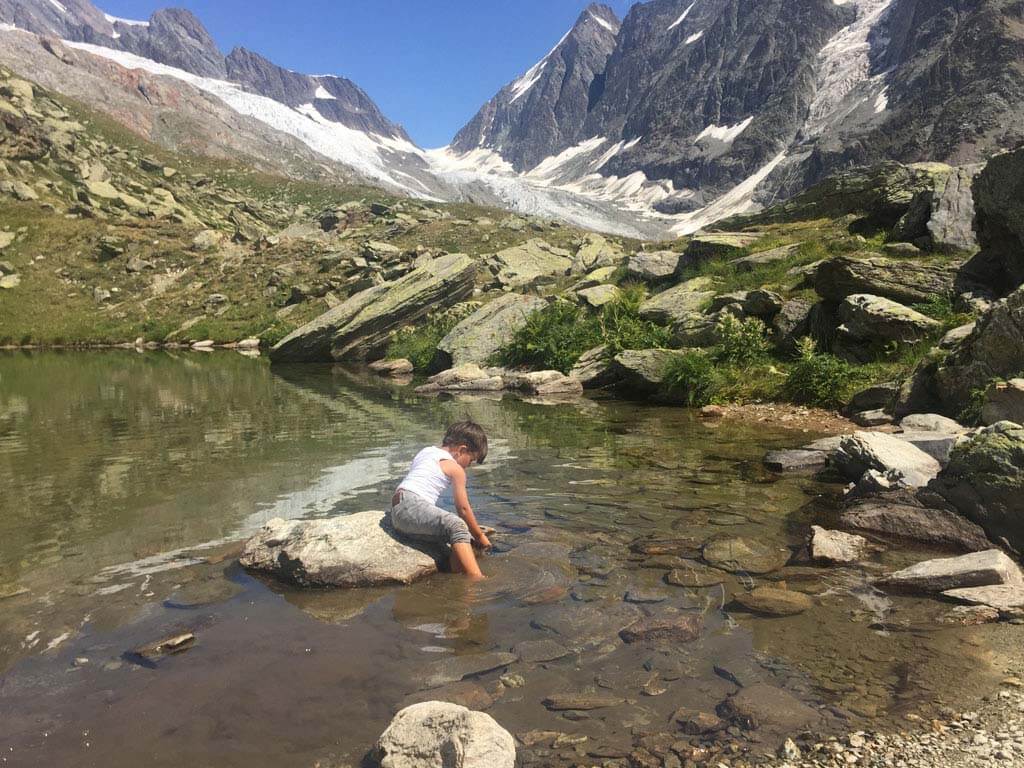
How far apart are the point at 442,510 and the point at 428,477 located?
0.49m

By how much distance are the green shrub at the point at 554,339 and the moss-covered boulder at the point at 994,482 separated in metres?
15.9

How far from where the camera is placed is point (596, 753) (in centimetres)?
351

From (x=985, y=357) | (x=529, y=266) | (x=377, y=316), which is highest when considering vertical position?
(x=529, y=266)

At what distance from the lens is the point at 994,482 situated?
6023 millimetres

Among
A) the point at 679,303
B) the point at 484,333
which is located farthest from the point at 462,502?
the point at 484,333

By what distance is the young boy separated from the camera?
6289 mm

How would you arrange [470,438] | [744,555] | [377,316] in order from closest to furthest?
[744,555], [470,438], [377,316]

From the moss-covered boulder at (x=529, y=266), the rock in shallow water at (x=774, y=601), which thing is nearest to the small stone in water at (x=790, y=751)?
the rock in shallow water at (x=774, y=601)

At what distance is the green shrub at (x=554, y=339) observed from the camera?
2250cm

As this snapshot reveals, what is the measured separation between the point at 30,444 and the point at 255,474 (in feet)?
20.0

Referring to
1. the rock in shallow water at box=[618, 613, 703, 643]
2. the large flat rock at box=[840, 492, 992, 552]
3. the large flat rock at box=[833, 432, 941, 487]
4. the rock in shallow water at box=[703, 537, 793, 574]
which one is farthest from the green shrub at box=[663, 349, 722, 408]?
the rock in shallow water at box=[618, 613, 703, 643]

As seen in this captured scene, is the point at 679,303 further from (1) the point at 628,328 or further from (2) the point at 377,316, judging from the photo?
(2) the point at 377,316

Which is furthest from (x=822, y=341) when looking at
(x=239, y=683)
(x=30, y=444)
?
(x=30, y=444)

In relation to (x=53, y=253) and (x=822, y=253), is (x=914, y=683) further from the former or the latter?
(x=53, y=253)
